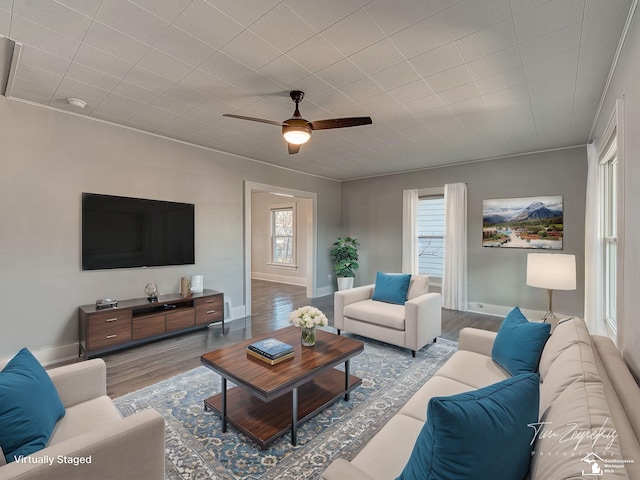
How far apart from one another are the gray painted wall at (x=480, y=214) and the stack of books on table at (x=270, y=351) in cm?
440

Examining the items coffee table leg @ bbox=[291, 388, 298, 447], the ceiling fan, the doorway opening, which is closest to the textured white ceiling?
the ceiling fan

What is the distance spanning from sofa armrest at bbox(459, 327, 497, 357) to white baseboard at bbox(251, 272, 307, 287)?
6.08 metres

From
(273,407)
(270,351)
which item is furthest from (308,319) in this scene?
(273,407)

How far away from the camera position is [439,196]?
19.7 feet

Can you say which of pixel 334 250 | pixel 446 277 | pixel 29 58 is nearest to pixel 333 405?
pixel 29 58

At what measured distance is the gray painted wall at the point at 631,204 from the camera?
1643 millimetres

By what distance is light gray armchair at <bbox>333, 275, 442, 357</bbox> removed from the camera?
11.3 feet

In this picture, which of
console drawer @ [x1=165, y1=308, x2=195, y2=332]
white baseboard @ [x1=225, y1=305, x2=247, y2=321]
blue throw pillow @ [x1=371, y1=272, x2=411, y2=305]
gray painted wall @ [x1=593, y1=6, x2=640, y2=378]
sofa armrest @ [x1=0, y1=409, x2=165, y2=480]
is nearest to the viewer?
sofa armrest @ [x1=0, y1=409, x2=165, y2=480]

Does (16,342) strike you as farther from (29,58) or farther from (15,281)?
(29,58)

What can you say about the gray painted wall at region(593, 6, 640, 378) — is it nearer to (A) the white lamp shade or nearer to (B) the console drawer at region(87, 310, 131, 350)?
(A) the white lamp shade

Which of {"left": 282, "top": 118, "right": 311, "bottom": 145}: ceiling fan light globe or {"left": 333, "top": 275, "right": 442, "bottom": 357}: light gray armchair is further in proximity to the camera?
{"left": 333, "top": 275, "right": 442, "bottom": 357}: light gray armchair

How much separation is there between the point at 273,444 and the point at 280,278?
7051 millimetres

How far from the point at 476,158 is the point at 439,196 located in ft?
3.21

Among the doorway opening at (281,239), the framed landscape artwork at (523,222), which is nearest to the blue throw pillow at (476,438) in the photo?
the framed landscape artwork at (523,222)
